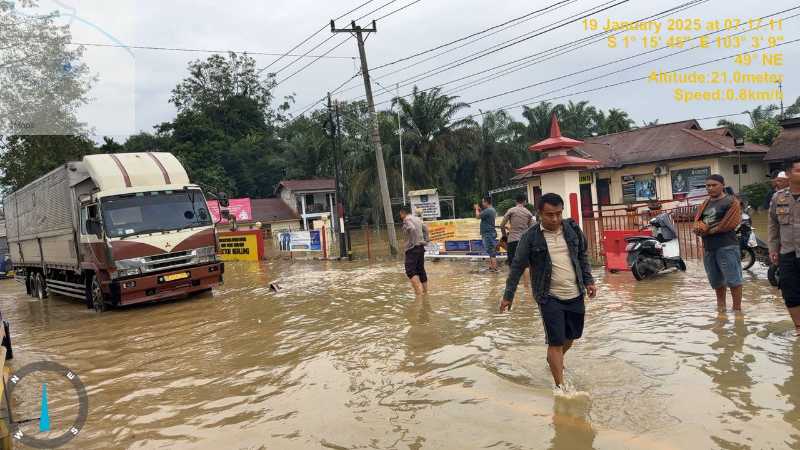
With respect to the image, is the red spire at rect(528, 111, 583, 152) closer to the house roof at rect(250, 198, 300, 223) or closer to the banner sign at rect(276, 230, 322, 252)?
the banner sign at rect(276, 230, 322, 252)

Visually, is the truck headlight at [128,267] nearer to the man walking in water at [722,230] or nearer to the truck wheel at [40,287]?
the truck wheel at [40,287]

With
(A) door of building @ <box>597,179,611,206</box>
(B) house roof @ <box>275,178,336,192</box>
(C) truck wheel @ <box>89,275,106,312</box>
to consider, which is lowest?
(C) truck wheel @ <box>89,275,106,312</box>

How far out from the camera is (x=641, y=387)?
Result: 481 centimetres

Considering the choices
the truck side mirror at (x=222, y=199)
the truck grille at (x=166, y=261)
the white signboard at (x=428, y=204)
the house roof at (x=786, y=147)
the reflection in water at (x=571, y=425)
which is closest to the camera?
the reflection in water at (x=571, y=425)

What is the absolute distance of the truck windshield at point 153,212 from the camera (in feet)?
37.6

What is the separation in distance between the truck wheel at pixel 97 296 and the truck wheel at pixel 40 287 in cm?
541

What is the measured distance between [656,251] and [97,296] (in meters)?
11.4

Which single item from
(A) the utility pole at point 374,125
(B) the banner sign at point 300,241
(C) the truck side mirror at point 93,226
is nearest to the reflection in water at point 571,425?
(C) the truck side mirror at point 93,226

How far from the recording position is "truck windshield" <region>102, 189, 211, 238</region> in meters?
11.5

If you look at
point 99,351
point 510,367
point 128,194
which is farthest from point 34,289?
point 510,367

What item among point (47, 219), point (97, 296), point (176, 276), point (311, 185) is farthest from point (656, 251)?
point (311, 185)

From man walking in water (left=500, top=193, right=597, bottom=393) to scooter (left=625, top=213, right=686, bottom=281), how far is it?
19.4 feet

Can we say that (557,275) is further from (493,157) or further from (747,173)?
(493,157)

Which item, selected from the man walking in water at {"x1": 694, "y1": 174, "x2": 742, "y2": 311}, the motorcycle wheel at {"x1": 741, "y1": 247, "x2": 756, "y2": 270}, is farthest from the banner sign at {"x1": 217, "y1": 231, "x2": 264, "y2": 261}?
the man walking in water at {"x1": 694, "y1": 174, "x2": 742, "y2": 311}
